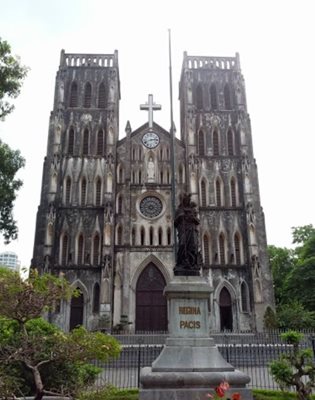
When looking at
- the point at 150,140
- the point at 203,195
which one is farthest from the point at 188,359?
the point at 150,140

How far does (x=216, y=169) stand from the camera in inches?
1142

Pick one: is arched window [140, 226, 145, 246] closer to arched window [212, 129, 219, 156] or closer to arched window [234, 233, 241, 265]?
arched window [234, 233, 241, 265]

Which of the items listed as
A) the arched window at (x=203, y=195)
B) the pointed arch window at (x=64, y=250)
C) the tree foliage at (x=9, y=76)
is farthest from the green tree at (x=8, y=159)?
the arched window at (x=203, y=195)

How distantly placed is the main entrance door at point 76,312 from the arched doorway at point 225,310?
899 cm

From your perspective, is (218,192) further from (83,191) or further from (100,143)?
(83,191)

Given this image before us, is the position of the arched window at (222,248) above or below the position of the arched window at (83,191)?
below

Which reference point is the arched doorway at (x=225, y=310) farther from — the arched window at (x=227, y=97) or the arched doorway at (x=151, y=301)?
the arched window at (x=227, y=97)

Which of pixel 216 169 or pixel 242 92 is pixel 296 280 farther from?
pixel 242 92

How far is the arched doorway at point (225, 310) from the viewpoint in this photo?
83.9ft

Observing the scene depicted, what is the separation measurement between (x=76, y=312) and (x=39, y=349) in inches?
751

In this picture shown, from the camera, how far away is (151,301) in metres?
26.2

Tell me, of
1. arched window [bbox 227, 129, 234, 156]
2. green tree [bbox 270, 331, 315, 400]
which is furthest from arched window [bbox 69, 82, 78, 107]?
green tree [bbox 270, 331, 315, 400]

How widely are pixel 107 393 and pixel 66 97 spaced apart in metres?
27.4

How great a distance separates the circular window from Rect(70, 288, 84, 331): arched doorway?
715 centimetres
